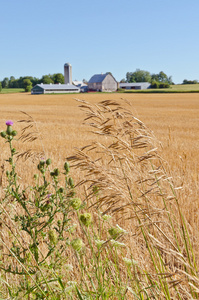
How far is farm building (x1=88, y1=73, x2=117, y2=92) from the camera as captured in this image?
4227 inches

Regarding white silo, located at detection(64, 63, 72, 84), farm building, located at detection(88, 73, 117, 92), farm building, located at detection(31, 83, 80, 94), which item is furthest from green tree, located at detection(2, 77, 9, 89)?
farm building, located at detection(31, 83, 80, 94)

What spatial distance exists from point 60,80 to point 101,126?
142 metres

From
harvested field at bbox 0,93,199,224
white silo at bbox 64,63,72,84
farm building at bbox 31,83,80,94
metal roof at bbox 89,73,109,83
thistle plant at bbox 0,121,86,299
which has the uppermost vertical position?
white silo at bbox 64,63,72,84

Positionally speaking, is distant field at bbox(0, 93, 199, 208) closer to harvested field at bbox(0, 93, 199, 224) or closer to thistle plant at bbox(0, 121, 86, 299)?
harvested field at bbox(0, 93, 199, 224)

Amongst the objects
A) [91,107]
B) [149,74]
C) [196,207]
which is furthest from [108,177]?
[149,74]

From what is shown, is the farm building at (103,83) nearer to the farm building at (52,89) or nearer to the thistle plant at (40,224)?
the farm building at (52,89)

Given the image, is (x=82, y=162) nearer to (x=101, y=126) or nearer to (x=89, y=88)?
(x=101, y=126)

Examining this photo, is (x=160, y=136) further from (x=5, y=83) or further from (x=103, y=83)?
(x=5, y=83)

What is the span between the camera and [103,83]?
107m

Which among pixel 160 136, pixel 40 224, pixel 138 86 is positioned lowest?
pixel 160 136

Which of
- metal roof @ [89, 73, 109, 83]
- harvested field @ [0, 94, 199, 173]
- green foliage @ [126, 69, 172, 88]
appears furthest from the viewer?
green foliage @ [126, 69, 172, 88]

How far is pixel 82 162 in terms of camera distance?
1.66 meters

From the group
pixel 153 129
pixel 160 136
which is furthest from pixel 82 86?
pixel 160 136

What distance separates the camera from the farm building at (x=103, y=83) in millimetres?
107375
